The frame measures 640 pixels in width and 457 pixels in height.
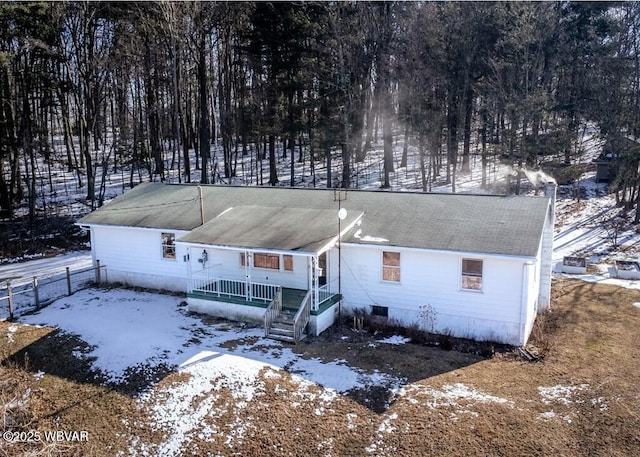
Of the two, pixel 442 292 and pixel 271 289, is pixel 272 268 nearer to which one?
pixel 271 289

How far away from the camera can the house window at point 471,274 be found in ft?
47.2

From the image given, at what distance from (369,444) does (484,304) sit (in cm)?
637

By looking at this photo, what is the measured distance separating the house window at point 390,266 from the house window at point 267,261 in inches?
143

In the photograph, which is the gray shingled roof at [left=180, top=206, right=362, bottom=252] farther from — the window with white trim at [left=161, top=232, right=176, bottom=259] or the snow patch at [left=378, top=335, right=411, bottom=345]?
the snow patch at [left=378, top=335, right=411, bottom=345]

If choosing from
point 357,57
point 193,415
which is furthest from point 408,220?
point 357,57

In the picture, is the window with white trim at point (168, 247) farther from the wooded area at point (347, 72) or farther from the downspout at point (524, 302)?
the wooded area at point (347, 72)

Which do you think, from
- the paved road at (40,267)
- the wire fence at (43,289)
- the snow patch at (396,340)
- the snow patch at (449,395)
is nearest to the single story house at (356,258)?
the snow patch at (396,340)

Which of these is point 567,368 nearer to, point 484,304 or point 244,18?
point 484,304

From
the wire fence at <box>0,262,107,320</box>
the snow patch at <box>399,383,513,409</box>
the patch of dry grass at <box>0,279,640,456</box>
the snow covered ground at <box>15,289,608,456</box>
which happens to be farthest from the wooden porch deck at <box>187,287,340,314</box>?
the wire fence at <box>0,262,107,320</box>

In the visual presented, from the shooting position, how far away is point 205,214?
1906 centimetres

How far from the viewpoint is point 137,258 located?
64.0 ft

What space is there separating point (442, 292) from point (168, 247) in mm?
10232

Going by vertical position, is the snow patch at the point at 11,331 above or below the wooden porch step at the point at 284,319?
below

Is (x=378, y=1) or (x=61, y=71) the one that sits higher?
(x=378, y=1)
